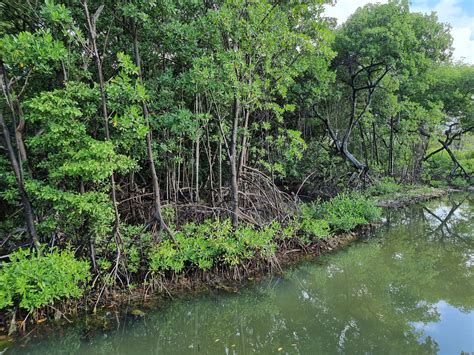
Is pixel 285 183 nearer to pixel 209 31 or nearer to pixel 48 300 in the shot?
pixel 209 31

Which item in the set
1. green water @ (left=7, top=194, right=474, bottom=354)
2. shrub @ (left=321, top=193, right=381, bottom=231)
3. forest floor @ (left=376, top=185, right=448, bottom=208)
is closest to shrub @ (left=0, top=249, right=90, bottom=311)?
green water @ (left=7, top=194, right=474, bottom=354)

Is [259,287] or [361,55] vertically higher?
[361,55]

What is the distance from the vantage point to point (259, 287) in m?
5.96

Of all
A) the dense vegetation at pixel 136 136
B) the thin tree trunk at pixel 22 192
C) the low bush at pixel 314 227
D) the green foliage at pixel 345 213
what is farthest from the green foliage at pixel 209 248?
the green foliage at pixel 345 213

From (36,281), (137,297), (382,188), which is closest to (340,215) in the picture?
(137,297)

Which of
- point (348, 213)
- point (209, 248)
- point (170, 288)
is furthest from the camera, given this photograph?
point (348, 213)

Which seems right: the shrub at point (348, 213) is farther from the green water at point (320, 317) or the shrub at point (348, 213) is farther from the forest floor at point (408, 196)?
the forest floor at point (408, 196)

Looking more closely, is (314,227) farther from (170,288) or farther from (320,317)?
(170,288)

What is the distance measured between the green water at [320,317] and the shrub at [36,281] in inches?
19.1

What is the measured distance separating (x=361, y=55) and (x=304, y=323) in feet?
33.9

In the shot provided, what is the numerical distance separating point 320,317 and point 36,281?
3.95 meters

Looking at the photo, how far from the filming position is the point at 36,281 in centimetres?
425

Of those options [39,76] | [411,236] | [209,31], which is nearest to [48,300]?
[39,76]

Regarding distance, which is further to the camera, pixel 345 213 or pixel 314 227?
pixel 345 213
